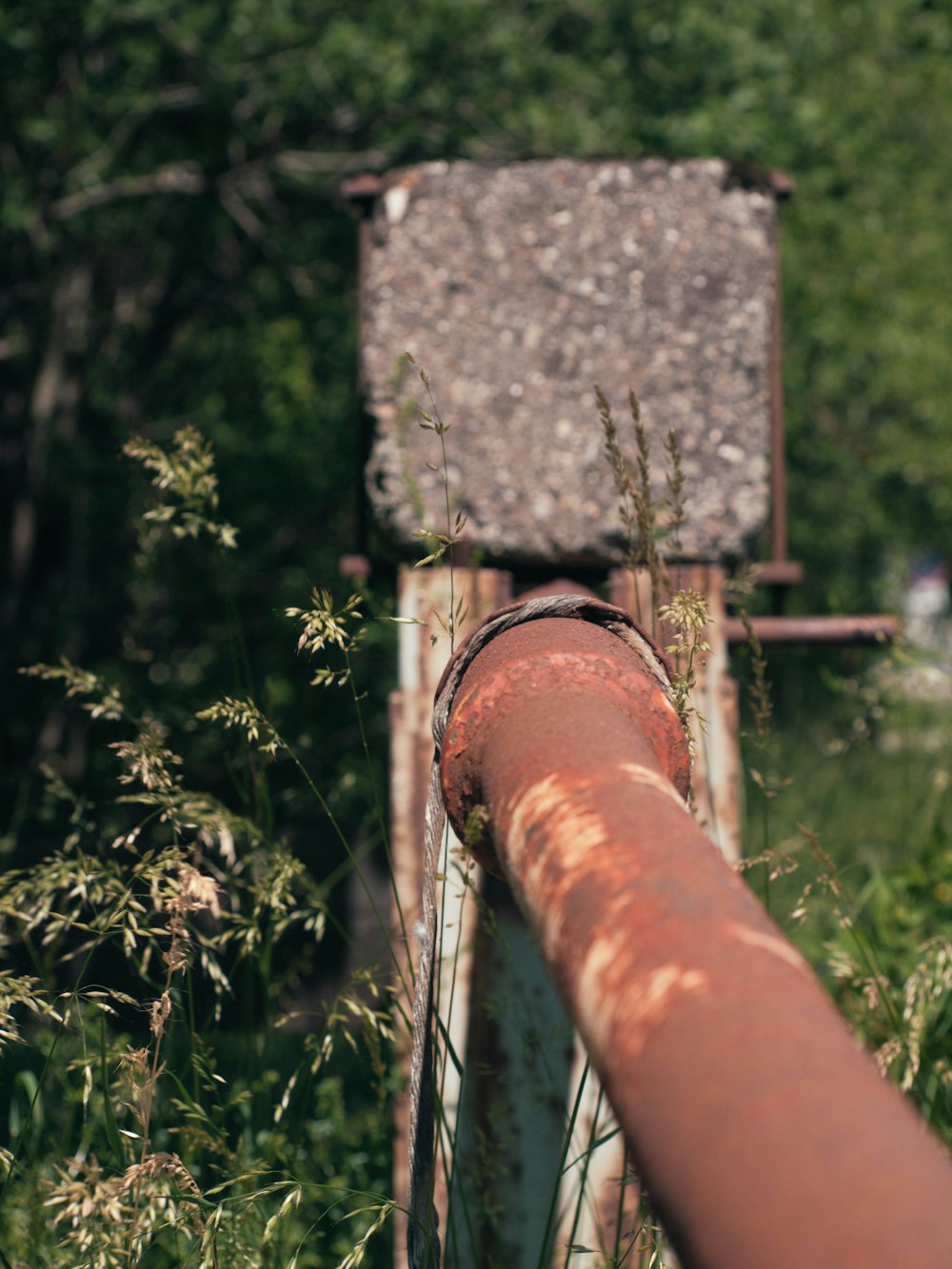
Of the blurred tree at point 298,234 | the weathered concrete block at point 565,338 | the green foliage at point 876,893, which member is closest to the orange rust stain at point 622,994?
the green foliage at point 876,893

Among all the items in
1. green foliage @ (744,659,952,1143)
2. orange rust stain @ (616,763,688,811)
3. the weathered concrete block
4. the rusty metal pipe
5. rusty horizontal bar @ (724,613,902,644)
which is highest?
the weathered concrete block

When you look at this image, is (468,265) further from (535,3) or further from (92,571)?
(92,571)

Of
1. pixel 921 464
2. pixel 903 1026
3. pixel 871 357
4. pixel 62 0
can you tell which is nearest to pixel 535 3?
pixel 62 0

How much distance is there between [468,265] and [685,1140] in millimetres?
2022

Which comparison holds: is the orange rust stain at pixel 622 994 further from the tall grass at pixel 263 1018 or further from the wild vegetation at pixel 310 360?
the wild vegetation at pixel 310 360

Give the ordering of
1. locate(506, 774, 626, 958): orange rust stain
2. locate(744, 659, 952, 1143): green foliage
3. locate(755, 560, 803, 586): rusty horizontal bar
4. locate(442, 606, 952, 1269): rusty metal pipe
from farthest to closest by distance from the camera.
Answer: locate(755, 560, 803, 586): rusty horizontal bar
locate(744, 659, 952, 1143): green foliage
locate(506, 774, 626, 958): orange rust stain
locate(442, 606, 952, 1269): rusty metal pipe

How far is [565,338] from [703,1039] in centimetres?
186

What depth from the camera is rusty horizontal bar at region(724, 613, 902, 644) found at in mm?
2285

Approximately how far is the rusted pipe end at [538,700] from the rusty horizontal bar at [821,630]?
43.9 inches

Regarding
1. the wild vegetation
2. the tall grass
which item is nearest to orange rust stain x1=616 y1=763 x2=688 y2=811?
the tall grass

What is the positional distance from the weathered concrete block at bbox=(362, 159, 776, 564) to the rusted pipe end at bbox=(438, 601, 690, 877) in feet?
3.35

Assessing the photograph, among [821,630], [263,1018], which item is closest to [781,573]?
[821,630]

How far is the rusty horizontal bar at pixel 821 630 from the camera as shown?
2285 millimetres

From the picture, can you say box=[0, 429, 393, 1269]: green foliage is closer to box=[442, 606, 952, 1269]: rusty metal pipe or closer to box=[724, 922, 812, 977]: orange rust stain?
box=[442, 606, 952, 1269]: rusty metal pipe
